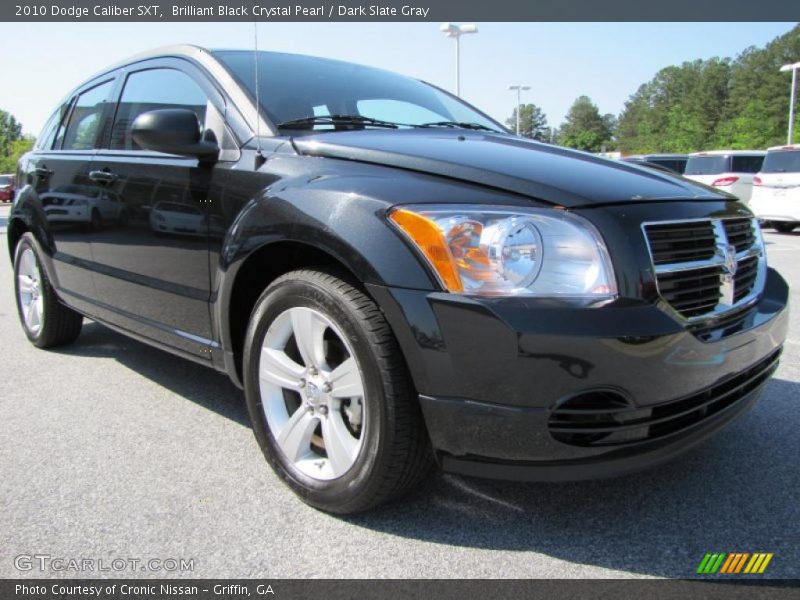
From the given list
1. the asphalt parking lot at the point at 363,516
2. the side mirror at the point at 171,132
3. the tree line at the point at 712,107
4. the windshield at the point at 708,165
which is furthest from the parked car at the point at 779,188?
the tree line at the point at 712,107

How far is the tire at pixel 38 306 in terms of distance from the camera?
4141mm

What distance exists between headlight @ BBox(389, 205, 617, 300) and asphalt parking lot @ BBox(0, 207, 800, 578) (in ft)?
2.63

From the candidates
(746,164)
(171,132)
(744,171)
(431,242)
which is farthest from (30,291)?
(746,164)

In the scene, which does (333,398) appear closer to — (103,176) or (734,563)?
(734,563)

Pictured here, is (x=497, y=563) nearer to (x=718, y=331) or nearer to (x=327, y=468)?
(x=327, y=468)

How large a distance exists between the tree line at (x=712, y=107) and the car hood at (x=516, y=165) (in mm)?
28090

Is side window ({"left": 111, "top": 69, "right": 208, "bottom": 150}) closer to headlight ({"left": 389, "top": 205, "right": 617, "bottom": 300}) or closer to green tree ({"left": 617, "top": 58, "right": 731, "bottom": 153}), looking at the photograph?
headlight ({"left": 389, "top": 205, "right": 617, "bottom": 300})

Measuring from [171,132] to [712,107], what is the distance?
80.0m

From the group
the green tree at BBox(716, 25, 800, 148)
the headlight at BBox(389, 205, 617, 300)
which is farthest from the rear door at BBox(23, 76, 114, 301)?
the green tree at BBox(716, 25, 800, 148)

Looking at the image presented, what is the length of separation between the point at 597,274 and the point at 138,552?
1584mm

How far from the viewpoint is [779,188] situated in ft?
39.9

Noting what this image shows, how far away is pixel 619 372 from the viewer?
1.69m

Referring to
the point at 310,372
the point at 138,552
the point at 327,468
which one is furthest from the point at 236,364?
the point at 138,552

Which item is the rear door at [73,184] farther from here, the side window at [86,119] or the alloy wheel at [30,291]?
the alloy wheel at [30,291]
